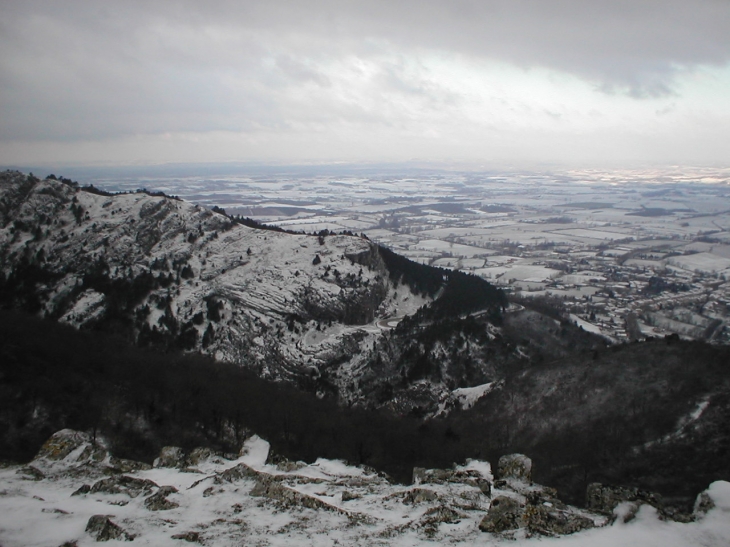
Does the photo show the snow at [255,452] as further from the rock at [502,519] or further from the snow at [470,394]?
the snow at [470,394]

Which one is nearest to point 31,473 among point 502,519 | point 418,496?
point 418,496

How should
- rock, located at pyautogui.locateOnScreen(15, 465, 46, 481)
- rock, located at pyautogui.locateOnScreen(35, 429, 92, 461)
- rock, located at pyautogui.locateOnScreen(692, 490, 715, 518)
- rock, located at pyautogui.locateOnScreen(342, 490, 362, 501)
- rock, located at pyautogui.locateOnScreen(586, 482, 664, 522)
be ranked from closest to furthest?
rock, located at pyautogui.locateOnScreen(692, 490, 715, 518)
rock, located at pyautogui.locateOnScreen(586, 482, 664, 522)
rock, located at pyautogui.locateOnScreen(342, 490, 362, 501)
rock, located at pyautogui.locateOnScreen(15, 465, 46, 481)
rock, located at pyautogui.locateOnScreen(35, 429, 92, 461)

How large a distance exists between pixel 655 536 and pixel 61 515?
75.2 ft

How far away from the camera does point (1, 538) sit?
16.6 m

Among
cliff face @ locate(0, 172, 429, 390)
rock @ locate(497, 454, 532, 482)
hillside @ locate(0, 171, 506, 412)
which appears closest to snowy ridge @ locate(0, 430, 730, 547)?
rock @ locate(497, 454, 532, 482)

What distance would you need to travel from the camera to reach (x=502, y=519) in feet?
60.4

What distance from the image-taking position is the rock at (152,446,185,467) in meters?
27.5

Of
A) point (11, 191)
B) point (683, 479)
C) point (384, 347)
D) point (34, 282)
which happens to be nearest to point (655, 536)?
point (683, 479)

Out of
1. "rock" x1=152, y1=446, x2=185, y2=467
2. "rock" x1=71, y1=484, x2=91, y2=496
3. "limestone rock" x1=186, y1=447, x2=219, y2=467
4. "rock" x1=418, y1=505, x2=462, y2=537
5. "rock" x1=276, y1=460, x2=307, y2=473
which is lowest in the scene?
"rock" x1=276, y1=460, x2=307, y2=473

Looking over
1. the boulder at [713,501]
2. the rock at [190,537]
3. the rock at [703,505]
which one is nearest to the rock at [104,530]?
the rock at [190,537]

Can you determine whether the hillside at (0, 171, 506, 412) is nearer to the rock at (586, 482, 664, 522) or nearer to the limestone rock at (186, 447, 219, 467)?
the limestone rock at (186, 447, 219, 467)

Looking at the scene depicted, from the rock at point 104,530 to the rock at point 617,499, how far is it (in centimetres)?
1900

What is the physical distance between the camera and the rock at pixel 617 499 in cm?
1892

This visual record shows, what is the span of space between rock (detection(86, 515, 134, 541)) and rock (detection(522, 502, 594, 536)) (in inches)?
590
